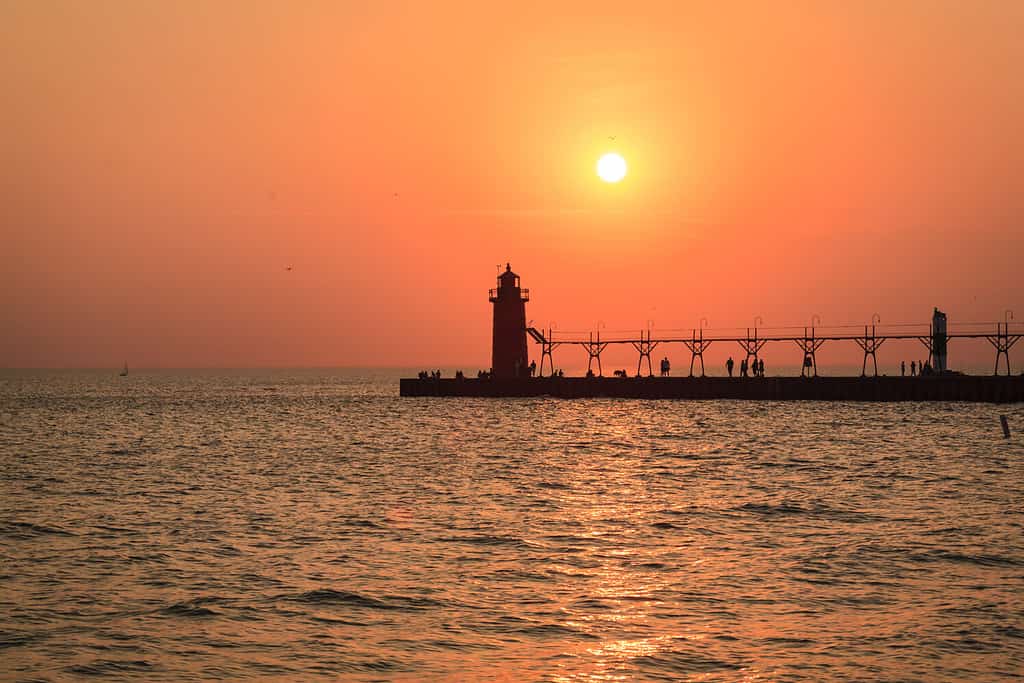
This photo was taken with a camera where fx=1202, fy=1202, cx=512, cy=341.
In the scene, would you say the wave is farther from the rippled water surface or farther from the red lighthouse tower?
the red lighthouse tower

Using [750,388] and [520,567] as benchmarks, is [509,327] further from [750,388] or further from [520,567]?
[520,567]

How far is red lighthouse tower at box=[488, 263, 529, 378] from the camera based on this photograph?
10744 cm

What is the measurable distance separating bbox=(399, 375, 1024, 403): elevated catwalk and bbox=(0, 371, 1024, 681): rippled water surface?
4528 cm

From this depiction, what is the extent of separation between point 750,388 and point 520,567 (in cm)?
8564

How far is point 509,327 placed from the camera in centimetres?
10856

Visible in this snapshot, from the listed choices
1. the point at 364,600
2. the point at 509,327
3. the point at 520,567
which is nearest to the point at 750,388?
the point at 509,327

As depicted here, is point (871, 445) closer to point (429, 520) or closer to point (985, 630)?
point (429, 520)

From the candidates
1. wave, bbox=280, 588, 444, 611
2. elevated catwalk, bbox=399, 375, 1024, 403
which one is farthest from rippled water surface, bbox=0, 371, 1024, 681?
elevated catwalk, bbox=399, 375, 1024, 403

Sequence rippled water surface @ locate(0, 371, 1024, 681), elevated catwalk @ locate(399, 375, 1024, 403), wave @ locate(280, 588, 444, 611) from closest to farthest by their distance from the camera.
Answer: rippled water surface @ locate(0, 371, 1024, 681), wave @ locate(280, 588, 444, 611), elevated catwalk @ locate(399, 375, 1024, 403)

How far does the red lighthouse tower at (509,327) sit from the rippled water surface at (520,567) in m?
55.7

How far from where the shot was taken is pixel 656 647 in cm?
1695

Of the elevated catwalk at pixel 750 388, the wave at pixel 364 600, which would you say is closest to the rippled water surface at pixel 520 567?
the wave at pixel 364 600

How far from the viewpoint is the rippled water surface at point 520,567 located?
1662 cm

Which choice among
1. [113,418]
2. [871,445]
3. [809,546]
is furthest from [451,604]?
[113,418]
